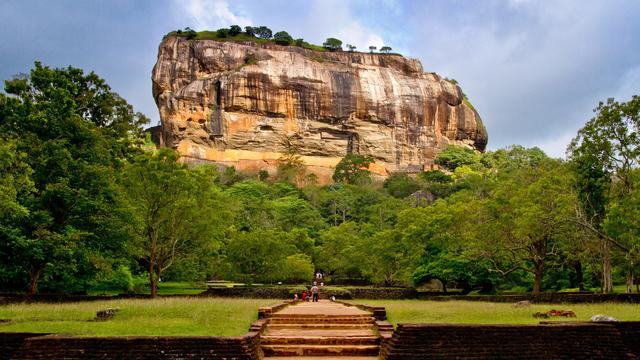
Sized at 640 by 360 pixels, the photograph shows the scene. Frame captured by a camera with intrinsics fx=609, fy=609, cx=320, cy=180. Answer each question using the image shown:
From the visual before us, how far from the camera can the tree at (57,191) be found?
21.1 meters

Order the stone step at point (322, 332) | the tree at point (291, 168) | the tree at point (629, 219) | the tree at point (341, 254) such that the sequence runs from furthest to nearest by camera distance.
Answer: the tree at point (291, 168), the tree at point (341, 254), the tree at point (629, 219), the stone step at point (322, 332)

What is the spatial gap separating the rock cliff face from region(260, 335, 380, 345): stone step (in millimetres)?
81410

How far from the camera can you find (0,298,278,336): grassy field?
12172 millimetres

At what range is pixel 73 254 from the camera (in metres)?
21.4

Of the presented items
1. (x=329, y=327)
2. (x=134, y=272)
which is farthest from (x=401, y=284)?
(x=329, y=327)

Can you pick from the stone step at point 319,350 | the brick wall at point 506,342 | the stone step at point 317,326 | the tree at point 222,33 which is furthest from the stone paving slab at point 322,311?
the tree at point 222,33

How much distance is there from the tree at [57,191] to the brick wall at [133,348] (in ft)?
39.6

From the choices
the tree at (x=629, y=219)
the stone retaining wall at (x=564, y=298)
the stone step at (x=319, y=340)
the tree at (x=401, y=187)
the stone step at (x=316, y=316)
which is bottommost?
the stone retaining wall at (x=564, y=298)

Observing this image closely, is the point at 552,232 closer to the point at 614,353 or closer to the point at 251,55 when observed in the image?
the point at 614,353

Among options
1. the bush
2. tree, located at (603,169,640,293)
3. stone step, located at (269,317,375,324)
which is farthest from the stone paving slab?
the bush

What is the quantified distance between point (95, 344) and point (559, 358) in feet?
23.7

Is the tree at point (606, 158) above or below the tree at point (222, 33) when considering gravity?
below

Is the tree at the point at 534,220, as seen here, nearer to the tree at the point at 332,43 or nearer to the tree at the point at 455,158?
the tree at the point at 455,158

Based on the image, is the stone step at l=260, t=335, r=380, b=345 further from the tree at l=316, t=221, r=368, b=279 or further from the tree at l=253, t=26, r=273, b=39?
the tree at l=253, t=26, r=273, b=39
